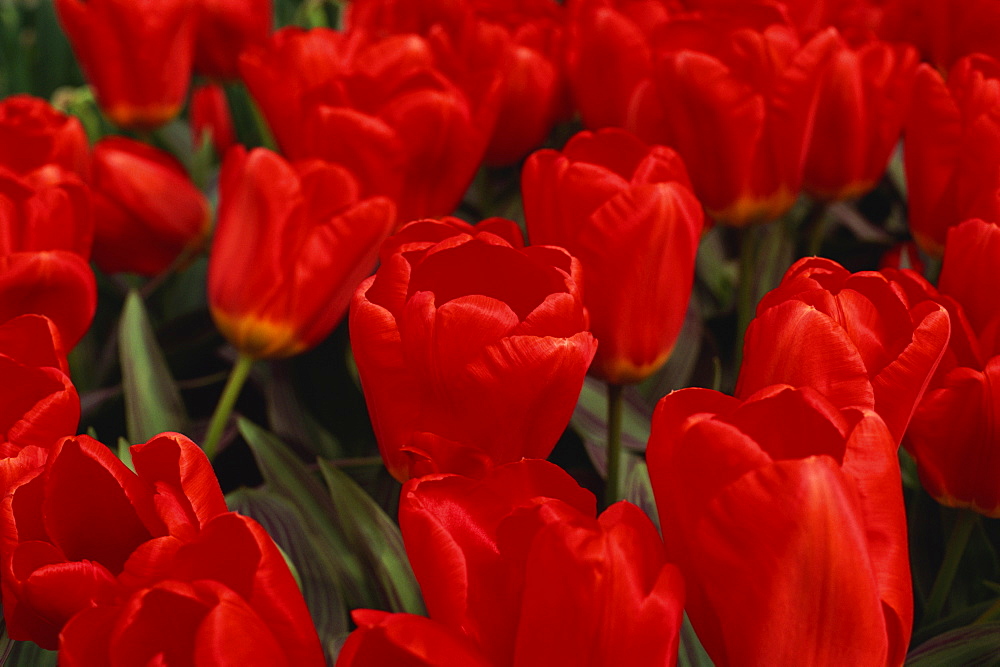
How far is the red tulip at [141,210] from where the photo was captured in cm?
70

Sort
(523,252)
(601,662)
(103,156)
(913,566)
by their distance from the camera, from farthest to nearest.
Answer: (103,156) → (913,566) → (523,252) → (601,662)

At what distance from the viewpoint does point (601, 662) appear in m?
0.26

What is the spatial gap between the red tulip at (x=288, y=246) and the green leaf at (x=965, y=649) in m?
0.32

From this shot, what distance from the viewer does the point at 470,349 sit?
34 cm

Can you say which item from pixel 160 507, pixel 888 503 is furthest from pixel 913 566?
pixel 160 507

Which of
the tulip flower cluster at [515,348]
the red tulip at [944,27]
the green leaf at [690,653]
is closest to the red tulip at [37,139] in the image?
the tulip flower cluster at [515,348]

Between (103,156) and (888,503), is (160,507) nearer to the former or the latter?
(888,503)

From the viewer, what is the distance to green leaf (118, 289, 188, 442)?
58 cm

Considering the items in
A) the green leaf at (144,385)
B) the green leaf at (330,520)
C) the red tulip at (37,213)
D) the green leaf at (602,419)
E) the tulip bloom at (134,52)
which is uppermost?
the red tulip at (37,213)

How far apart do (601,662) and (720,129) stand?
39cm

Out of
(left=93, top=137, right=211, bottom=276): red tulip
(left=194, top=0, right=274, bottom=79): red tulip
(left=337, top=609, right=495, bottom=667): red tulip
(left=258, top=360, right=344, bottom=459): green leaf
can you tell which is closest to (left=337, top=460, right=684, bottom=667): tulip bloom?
(left=337, top=609, right=495, bottom=667): red tulip

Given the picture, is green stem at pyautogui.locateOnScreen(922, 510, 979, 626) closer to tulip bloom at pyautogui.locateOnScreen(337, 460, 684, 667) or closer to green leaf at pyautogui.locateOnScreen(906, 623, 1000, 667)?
green leaf at pyautogui.locateOnScreen(906, 623, 1000, 667)

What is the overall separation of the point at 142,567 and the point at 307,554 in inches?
8.8

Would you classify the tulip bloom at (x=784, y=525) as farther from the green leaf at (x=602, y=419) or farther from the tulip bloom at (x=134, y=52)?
the tulip bloom at (x=134, y=52)
